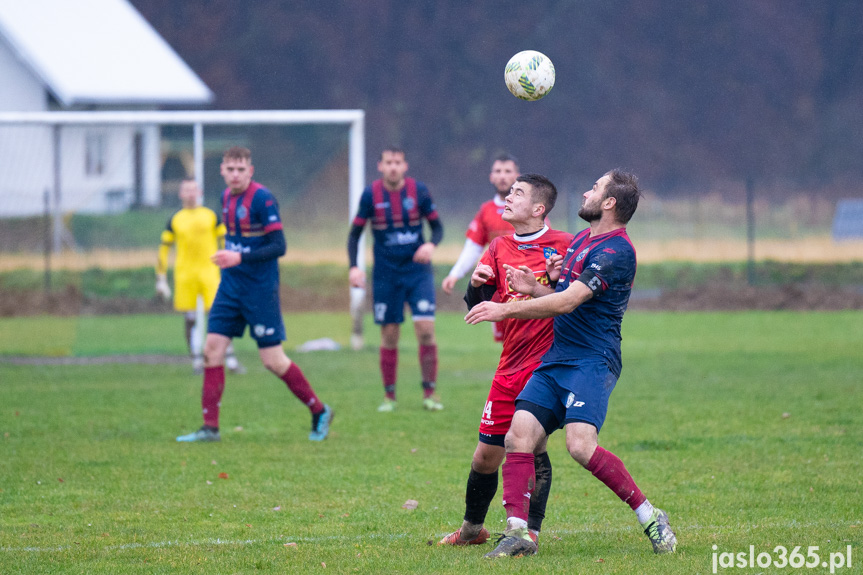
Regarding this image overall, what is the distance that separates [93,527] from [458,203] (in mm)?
20694

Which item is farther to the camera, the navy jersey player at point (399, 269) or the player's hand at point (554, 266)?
the navy jersey player at point (399, 269)

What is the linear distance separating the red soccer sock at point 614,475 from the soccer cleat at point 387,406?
476 cm

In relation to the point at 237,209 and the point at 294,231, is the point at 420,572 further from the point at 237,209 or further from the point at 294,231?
the point at 294,231

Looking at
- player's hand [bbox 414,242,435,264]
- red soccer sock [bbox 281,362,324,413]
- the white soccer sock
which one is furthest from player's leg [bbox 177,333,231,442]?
the white soccer sock

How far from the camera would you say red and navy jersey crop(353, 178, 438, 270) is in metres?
9.55

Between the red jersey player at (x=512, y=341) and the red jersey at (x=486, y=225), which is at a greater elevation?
the red jersey at (x=486, y=225)

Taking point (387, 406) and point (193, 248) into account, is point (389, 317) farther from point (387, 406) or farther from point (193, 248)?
point (193, 248)

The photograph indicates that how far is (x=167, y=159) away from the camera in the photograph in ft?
44.5

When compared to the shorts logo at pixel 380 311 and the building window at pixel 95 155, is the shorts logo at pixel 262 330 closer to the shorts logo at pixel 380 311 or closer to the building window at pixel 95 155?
the shorts logo at pixel 380 311

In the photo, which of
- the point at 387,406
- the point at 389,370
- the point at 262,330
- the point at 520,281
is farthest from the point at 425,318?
the point at 520,281

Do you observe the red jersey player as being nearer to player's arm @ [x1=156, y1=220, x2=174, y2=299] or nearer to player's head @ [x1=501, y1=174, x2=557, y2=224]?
player's head @ [x1=501, y1=174, x2=557, y2=224]

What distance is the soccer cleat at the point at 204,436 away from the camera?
8.11 meters

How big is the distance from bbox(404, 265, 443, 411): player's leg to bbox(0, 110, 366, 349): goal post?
8.68ft

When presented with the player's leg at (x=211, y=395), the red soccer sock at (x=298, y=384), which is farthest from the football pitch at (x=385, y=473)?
the red soccer sock at (x=298, y=384)
